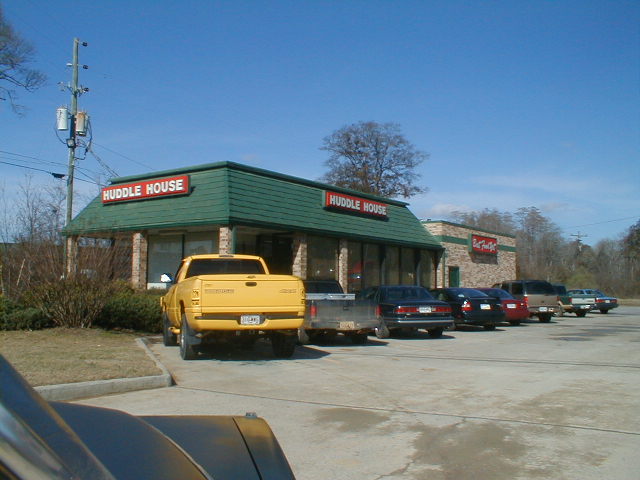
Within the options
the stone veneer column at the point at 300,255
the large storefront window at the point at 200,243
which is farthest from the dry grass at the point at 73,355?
the stone veneer column at the point at 300,255

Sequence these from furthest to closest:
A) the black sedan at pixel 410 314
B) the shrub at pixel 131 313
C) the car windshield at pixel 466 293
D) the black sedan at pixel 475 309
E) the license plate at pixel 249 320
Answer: the car windshield at pixel 466 293, the black sedan at pixel 475 309, the black sedan at pixel 410 314, the shrub at pixel 131 313, the license plate at pixel 249 320

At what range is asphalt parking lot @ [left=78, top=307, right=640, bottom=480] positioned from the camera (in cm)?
536

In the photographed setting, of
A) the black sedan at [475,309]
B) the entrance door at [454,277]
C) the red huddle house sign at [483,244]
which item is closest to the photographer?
the black sedan at [475,309]

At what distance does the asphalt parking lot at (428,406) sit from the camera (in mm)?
5355

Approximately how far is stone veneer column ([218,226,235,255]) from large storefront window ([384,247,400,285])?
9.88 m

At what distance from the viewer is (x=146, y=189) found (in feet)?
69.4

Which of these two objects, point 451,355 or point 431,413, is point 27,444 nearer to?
point 431,413

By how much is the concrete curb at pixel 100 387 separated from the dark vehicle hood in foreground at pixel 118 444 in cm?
555

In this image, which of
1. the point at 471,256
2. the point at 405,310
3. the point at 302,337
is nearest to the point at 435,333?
the point at 405,310

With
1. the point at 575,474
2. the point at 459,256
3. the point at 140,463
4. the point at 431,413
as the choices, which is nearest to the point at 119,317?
the point at 431,413

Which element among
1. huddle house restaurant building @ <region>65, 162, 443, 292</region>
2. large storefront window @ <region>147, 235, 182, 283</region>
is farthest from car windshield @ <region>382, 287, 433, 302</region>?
large storefront window @ <region>147, 235, 182, 283</region>

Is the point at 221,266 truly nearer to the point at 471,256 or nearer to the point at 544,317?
the point at 544,317

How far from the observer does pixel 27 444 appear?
1210 mm

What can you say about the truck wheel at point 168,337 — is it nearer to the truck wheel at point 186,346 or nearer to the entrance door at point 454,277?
the truck wheel at point 186,346
